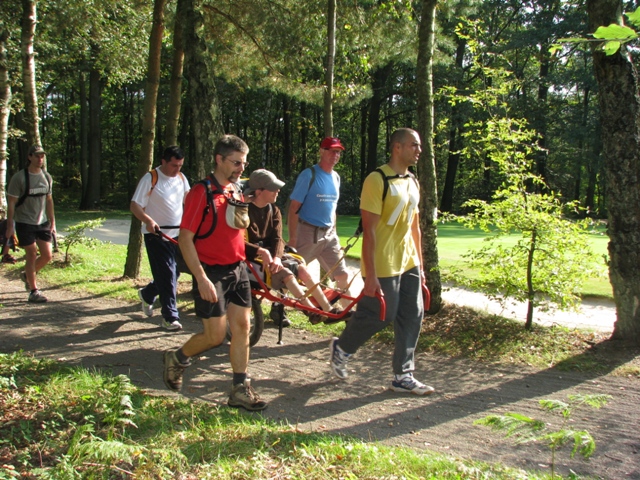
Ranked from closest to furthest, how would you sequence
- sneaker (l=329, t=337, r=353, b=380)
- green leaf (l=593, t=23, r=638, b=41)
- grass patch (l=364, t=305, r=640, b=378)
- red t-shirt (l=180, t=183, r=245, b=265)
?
1. green leaf (l=593, t=23, r=638, b=41)
2. red t-shirt (l=180, t=183, r=245, b=265)
3. sneaker (l=329, t=337, r=353, b=380)
4. grass patch (l=364, t=305, r=640, b=378)

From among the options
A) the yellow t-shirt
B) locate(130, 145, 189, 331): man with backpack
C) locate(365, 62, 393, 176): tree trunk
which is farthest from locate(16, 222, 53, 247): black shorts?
locate(365, 62, 393, 176): tree trunk

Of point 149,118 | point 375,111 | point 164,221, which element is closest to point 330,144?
point 164,221

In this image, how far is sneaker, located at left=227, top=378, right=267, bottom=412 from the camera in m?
4.49

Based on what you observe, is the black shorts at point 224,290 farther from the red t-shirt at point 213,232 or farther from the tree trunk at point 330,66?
the tree trunk at point 330,66

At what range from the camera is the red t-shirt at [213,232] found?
4340 millimetres

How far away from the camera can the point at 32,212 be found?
7996 millimetres

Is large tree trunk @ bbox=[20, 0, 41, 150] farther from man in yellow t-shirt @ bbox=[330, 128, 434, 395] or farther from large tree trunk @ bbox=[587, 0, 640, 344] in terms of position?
large tree trunk @ bbox=[587, 0, 640, 344]

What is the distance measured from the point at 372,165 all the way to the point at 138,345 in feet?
102

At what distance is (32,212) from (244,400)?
4.99 meters

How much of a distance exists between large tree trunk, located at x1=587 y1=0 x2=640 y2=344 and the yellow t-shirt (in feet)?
7.62

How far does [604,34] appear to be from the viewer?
6.13 ft

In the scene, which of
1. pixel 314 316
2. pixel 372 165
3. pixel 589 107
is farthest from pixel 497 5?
pixel 314 316

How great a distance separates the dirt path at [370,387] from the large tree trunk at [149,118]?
92.6 inches

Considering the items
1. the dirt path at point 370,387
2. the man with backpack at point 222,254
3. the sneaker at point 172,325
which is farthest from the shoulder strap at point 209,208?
the sneaker at point 172,325
